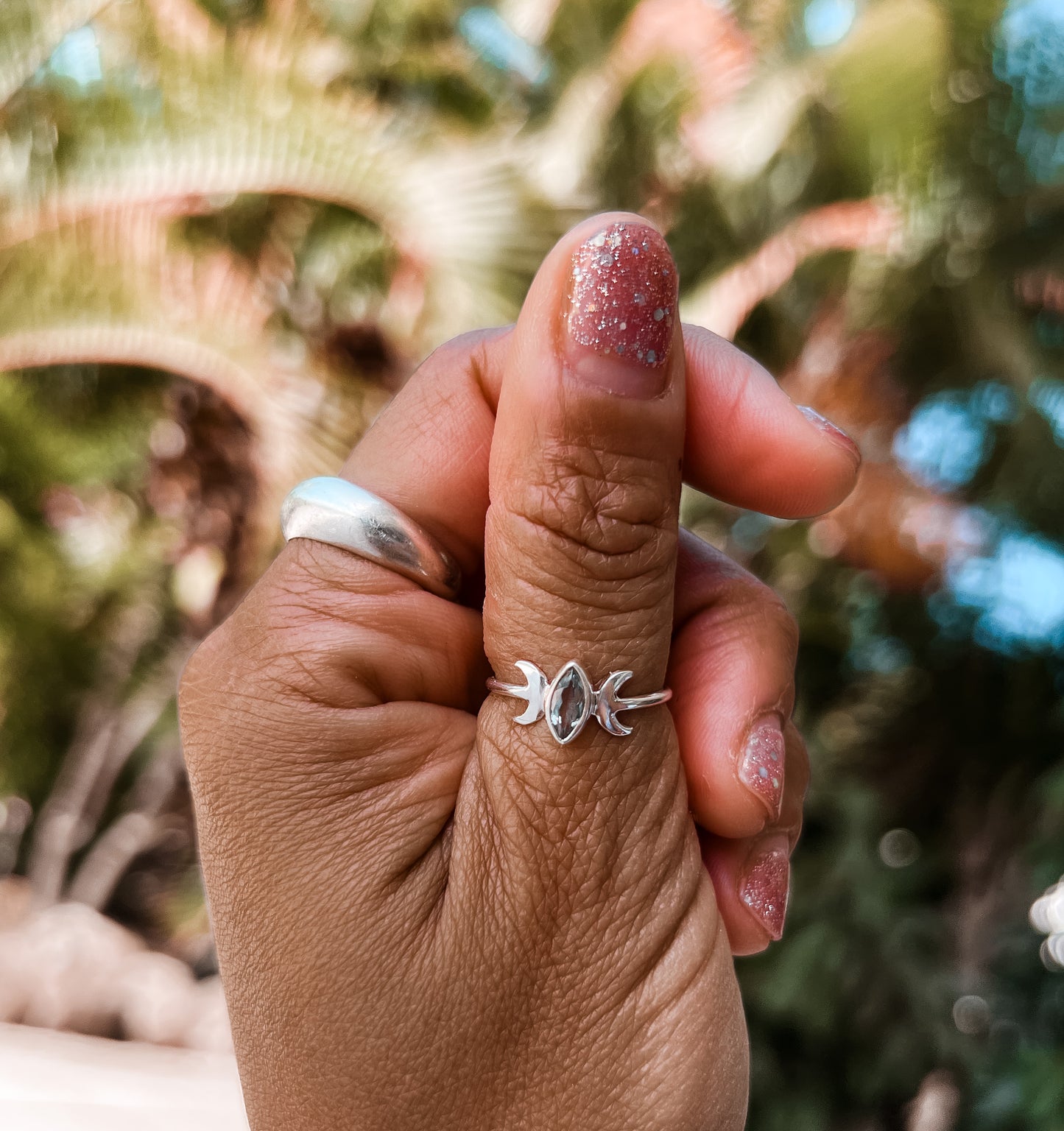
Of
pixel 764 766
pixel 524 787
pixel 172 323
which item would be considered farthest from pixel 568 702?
pixel 172 323

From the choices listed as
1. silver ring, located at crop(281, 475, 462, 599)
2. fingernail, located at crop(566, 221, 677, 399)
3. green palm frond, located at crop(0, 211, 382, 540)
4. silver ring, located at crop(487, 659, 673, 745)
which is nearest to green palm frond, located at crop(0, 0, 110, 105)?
green palm frond, located at crop(0, 211, 382, 540)

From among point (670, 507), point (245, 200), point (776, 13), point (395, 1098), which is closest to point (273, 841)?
point (395, 1098)

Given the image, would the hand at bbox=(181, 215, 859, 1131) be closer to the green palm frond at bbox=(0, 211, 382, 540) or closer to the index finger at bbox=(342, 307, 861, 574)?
the index finger at bbox=(342, 307, 861, 574)

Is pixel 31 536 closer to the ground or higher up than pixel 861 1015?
closer to the ground

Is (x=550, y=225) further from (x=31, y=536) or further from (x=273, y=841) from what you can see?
(x=31, y=536)

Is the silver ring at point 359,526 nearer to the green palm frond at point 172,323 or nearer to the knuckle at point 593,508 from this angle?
the knuckle at point 593,508

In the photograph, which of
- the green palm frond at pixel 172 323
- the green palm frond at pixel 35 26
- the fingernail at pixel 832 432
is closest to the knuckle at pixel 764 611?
the fingernail at pixel 832 432

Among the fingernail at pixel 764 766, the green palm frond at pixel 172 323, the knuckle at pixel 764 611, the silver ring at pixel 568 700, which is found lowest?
the green palm frond at pixel 172 323
